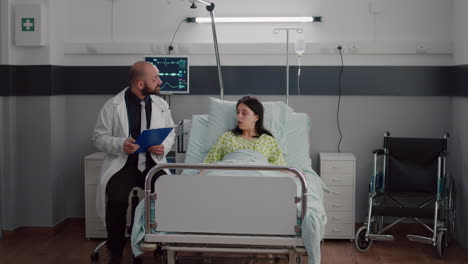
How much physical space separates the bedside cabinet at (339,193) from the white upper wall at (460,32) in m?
1.17

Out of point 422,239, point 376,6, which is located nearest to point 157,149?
point 422,239

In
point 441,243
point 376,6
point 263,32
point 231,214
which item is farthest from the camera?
point 263,32

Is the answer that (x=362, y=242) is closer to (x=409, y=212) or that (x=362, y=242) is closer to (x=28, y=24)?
(x=409, y=212)

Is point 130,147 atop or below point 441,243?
atop

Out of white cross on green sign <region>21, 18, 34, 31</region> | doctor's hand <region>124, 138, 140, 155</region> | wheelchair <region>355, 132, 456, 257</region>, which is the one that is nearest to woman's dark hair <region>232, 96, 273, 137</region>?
doctor's hand <region>124, 138, 140, 155</region>

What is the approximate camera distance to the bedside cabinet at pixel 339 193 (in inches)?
186

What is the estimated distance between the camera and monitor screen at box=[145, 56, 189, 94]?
4801mm

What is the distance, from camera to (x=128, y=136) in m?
4.15

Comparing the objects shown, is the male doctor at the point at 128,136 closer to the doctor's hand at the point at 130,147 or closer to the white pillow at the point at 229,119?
the doctor's hand at the point at 130,147

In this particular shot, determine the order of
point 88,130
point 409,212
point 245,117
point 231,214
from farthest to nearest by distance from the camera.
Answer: point 88,130 < point 409,212 < point 245,117 < point 231,214

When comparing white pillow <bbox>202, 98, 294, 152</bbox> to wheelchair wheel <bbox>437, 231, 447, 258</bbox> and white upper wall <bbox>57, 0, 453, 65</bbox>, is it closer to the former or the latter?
white upper wall <bbox>57, 0, 453, 65</bbox>

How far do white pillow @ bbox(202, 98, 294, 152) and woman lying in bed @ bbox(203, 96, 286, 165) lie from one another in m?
0.18

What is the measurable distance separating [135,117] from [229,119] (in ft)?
2.35

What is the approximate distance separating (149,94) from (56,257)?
4.43 feet
